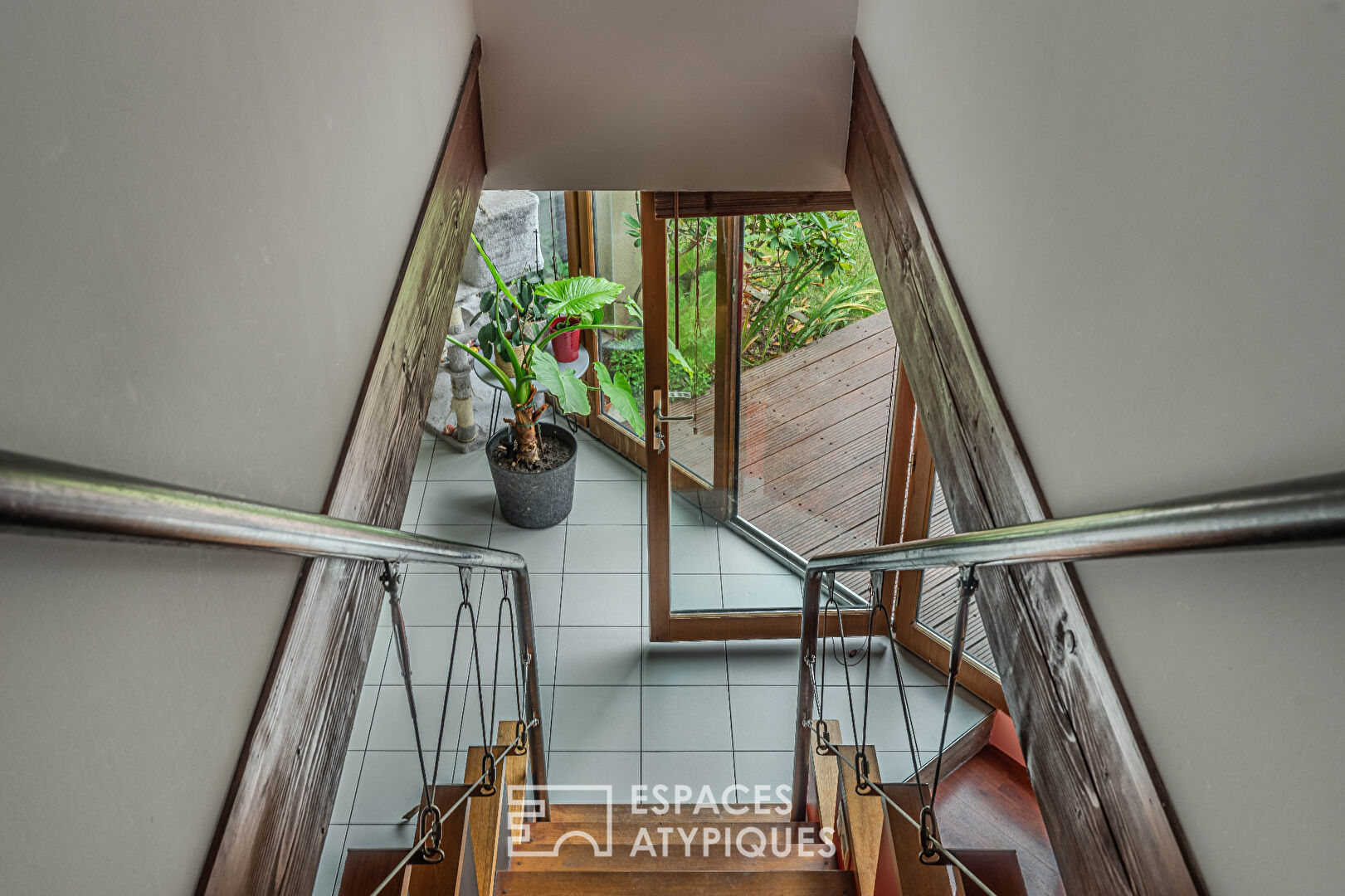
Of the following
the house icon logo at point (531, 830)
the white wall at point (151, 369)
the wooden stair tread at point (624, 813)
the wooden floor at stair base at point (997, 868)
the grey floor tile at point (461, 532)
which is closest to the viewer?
the white wall at point (151, 369)

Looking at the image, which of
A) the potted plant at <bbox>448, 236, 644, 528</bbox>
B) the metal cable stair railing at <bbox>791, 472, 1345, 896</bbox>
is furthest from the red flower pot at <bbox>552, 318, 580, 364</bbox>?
the metal cable stair railing at <bbox>791, 472, 1345, 896</bbox>

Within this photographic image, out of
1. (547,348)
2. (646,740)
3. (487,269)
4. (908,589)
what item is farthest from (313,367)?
(487,269)

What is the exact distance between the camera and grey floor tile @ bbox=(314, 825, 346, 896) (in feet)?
9.77

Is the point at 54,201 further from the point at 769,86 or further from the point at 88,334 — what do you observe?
the point at 769,86

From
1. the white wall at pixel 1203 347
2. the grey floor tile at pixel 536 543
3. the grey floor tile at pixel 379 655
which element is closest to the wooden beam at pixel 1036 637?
the white wall at pixel 1203 347

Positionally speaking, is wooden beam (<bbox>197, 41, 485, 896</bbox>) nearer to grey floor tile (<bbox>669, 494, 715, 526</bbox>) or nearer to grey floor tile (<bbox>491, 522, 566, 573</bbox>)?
grey floor tile (<bbox>669, 494, 715, 526</bbox>)

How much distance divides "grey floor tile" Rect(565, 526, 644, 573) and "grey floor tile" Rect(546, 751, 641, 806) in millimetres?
943

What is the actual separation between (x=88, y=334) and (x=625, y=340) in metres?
3.44

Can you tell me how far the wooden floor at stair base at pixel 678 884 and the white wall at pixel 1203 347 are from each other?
1217 millimetres

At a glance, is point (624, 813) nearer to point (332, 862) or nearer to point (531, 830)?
point (531, 830)

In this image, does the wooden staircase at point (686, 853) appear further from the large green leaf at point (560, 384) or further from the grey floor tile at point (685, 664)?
the large green leaf at point (560, 384)

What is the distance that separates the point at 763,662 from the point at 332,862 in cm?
165

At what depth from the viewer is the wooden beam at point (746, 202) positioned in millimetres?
3188

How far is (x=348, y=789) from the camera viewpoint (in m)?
3.33
